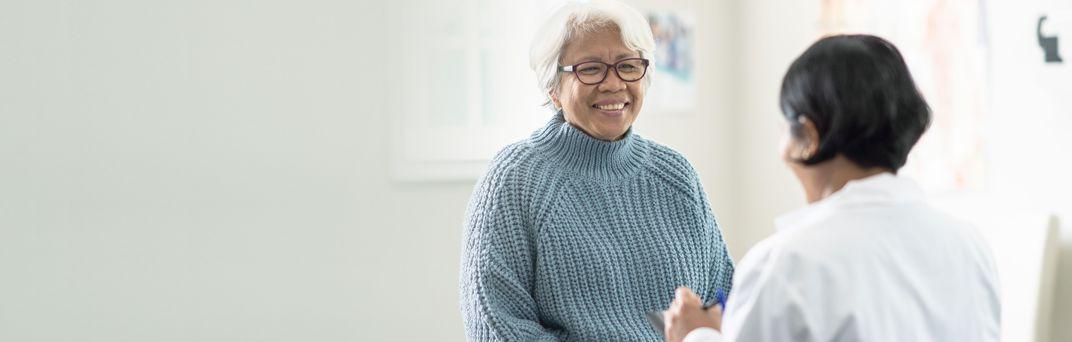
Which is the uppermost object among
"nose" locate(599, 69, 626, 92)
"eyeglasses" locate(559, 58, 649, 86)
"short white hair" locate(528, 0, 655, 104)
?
"short white hair" locate(528, 0, 655, 104)

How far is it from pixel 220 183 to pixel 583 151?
1615mm

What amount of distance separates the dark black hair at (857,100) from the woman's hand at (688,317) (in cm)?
26

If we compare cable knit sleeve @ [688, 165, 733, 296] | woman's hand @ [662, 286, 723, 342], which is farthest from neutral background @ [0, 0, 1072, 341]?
woman's hand @ [662, 286, 723, 342]

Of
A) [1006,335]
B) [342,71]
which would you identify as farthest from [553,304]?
[342,71]

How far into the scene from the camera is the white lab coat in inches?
41.4

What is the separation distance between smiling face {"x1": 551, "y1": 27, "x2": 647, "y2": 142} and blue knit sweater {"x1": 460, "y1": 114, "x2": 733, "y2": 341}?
25mm

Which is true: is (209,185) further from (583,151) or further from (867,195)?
(867,195)

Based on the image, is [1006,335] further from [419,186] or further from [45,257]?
[45,257]

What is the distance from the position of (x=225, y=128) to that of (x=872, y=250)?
2396mm

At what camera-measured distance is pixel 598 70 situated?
183 cm

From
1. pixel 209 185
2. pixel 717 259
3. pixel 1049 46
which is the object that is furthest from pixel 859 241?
pixel 209 185

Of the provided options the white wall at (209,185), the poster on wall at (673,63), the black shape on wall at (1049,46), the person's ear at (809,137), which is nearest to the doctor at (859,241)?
the person's ear at (809,137)

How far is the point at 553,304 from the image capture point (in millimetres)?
1760

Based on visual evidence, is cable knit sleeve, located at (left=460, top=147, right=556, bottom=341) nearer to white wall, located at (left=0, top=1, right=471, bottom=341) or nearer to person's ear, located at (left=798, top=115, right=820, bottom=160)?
person's ear, located at (left=798, top=115, right=820, bottom=160)
